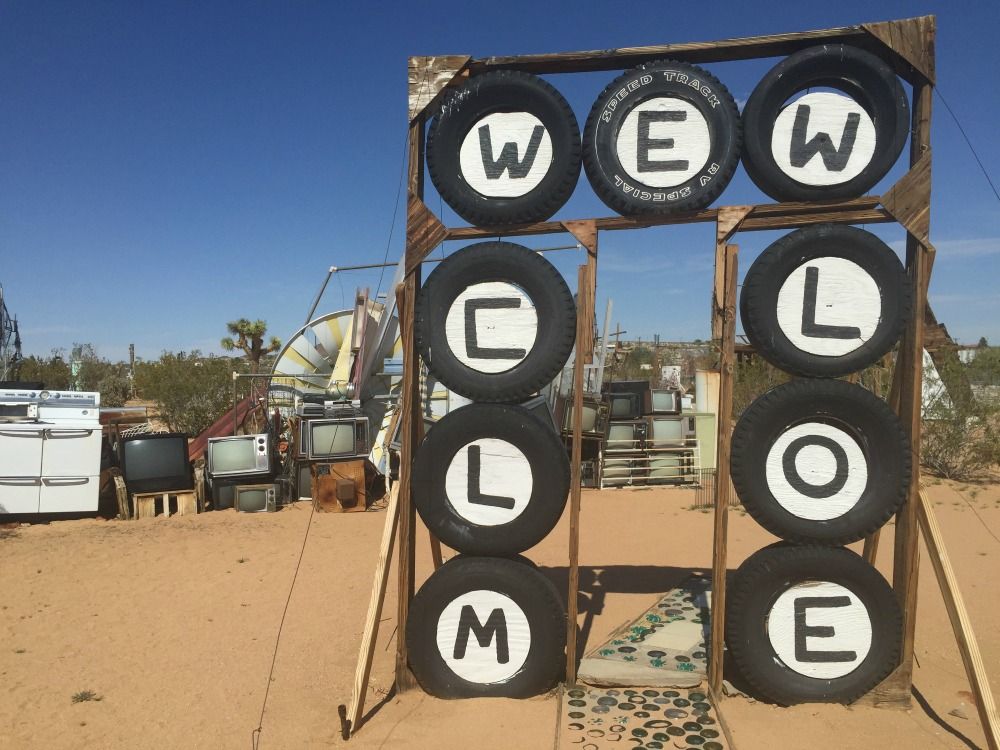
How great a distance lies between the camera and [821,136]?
4.69m

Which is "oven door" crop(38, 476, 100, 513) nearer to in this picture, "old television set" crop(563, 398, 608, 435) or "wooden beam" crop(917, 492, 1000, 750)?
"old television set" crop(563, 398, 608, 435)

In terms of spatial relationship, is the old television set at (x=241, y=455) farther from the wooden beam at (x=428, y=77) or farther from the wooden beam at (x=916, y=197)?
the wooden beam at (x=916, y=197)

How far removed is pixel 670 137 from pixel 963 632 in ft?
11.7

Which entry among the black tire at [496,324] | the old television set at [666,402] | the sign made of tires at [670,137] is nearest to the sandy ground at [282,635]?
the black tire at [496,324]

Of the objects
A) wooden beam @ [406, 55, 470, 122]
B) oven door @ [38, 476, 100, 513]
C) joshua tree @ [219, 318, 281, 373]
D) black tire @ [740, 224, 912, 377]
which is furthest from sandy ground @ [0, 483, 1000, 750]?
joshua tree @ [219, 318, 281, 373]

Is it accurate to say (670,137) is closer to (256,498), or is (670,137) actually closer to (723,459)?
(723,459)

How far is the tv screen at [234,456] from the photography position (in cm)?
1332

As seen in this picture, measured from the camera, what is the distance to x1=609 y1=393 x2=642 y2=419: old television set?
16.3m

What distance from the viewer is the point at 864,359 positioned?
4.58m

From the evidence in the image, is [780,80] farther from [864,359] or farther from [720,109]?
[864,359]

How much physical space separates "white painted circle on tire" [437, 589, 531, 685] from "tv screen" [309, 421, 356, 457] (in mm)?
9039

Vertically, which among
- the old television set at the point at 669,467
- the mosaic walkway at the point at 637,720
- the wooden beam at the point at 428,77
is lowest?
the mosaic walkway at the point at 637,720

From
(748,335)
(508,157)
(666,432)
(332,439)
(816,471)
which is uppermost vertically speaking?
(508,157)

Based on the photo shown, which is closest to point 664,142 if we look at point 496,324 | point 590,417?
point 496,324
